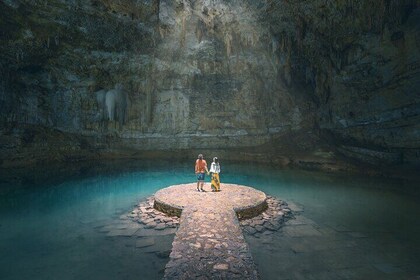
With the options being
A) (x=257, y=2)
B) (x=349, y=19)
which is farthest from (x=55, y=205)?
(x=349, y=19)

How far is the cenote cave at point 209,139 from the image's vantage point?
22.0 ft

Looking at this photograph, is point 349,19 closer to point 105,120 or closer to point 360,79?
point 360,79

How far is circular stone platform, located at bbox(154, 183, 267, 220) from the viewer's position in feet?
28.6

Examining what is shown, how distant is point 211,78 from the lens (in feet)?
84.7

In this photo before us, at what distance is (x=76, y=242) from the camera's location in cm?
743

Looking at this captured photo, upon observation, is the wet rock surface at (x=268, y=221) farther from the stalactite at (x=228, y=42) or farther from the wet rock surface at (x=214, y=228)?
the stalactite at (x=228, y=42)

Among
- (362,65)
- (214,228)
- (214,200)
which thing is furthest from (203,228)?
(362,65)

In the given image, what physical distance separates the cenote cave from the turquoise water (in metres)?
0.05

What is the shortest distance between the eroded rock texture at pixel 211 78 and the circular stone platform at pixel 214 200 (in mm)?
12016

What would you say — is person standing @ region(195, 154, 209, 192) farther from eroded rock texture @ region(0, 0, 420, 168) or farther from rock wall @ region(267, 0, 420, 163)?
rock wall @ region(267, 0, 420, 163)

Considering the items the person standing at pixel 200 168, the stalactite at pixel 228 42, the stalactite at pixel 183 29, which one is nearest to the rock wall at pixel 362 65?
the stalactite at pixel 228 42

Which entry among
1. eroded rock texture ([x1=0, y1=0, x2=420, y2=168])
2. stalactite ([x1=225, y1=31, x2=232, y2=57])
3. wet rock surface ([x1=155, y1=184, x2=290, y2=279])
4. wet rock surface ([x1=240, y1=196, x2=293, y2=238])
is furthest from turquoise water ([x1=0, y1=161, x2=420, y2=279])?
stalactite ([x1=225, y1=31, x2=232, y2=57])

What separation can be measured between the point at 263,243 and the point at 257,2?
17.5 meters

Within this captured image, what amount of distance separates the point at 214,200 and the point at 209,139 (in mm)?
17234
